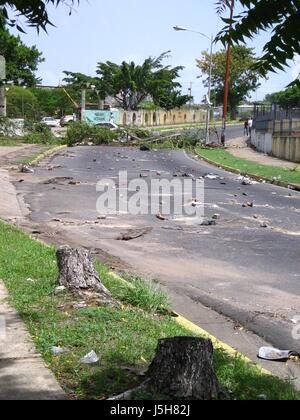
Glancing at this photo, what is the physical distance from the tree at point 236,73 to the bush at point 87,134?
7.60m

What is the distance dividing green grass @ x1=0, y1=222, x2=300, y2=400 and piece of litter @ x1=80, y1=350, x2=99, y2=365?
5 centimetres

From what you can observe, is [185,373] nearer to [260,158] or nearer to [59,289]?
[59,289]

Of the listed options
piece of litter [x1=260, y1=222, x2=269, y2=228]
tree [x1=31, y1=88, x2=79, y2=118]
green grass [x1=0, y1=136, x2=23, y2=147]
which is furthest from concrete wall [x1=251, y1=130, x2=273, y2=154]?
tree [x1=31, y1=88, x2=79, y2=118]

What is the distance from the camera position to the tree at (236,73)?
2681mm

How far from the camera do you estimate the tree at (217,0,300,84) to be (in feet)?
7.41

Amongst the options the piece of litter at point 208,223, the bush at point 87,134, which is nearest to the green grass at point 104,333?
the piece of litter at point 208,223

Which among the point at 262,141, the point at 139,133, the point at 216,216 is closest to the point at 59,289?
the point at 216,216

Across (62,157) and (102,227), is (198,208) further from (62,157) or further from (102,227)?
(62,157)

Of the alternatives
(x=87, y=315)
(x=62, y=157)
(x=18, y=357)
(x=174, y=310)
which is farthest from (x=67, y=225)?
(x=62, y=157)

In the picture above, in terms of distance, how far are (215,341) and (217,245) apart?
4.70 metres

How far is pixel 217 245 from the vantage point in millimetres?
10047

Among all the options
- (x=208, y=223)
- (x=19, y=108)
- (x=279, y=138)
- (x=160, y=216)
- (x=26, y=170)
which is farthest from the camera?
(x=19, y=108)

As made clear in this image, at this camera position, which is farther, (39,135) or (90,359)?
(39,135)
